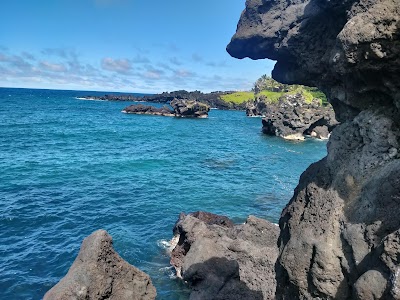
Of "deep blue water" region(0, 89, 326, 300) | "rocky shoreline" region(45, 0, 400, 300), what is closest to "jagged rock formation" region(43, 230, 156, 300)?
"rocky shoreline" region(45, 0, 400, 300)

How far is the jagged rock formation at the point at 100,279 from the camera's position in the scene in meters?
13.2

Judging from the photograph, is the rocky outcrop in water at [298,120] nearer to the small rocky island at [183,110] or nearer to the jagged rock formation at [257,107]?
the small rocky island at [183,110]

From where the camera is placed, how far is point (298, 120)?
9481 centimetres

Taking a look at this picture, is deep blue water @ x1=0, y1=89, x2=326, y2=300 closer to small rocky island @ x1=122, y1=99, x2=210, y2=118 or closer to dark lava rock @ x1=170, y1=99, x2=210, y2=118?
dark lava rock @ x1=170, y1=99, x2=210, y2=118

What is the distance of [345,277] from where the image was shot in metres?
9.52

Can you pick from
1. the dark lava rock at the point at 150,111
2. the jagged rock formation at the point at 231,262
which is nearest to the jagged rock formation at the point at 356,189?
the jagged rock formation at the point at 231,262

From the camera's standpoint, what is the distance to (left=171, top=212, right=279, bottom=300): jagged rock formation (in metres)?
17.0

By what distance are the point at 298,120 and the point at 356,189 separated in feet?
288

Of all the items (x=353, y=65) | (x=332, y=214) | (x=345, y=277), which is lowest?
(x=345, y=277)

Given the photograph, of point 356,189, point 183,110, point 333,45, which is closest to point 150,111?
point 183,110

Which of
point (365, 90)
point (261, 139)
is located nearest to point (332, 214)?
point (365, 90)

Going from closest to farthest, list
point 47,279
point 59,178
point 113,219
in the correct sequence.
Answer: point 47,279 < point 113,219 < point 59,178

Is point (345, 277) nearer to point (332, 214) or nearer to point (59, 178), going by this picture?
point (332, 214)

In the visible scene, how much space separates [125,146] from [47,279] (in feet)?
161
